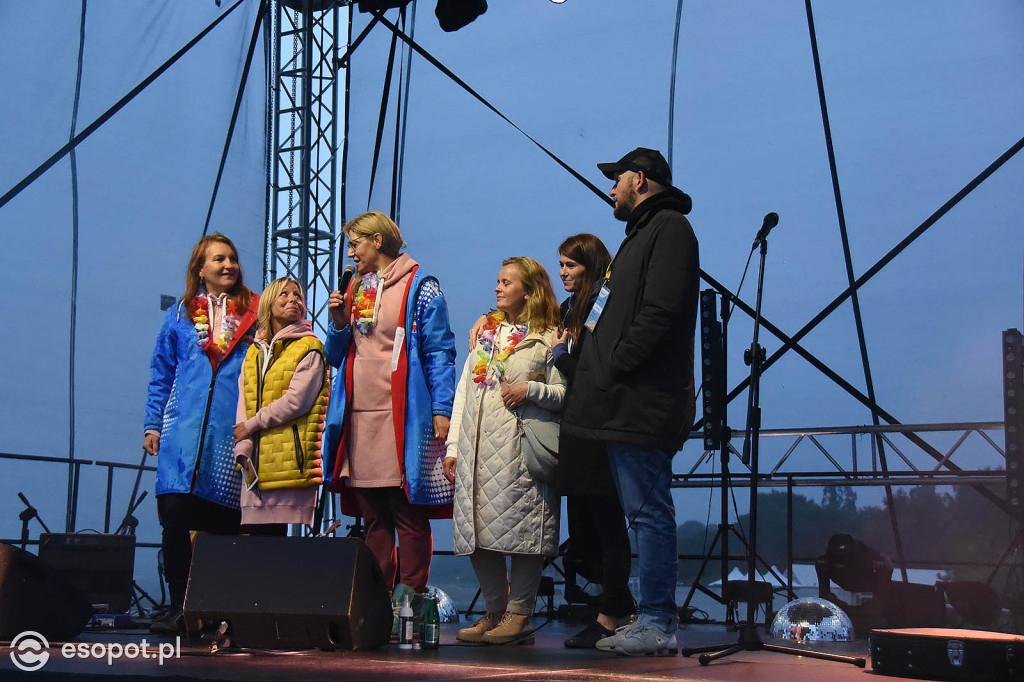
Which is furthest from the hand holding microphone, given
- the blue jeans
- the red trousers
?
the blue jeans

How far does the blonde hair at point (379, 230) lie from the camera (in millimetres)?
3215

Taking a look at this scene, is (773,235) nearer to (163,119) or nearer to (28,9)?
(163,119)

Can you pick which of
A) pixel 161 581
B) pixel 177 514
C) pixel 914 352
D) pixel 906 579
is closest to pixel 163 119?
pixel 161 581

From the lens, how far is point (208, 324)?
3324 mm

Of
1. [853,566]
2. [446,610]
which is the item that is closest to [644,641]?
[446,610]

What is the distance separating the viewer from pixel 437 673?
196cm

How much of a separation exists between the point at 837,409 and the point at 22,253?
14.2ft

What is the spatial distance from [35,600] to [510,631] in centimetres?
130

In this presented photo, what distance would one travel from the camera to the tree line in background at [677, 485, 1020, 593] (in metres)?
4.86

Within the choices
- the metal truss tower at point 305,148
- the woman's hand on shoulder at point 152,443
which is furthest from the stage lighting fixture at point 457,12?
the woman's hand on shoulder at point 152,443

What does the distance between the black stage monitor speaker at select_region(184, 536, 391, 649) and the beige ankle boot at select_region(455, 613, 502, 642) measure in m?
0.40

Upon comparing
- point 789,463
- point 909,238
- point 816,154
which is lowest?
point 789,463

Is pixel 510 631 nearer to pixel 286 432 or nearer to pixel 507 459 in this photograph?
pixel 507 459

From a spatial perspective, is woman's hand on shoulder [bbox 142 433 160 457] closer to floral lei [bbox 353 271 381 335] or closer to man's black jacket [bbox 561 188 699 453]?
floral lei [bbox 353 271 381 335]
